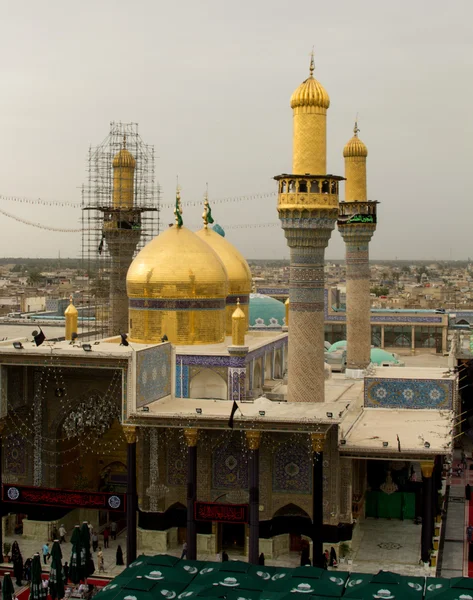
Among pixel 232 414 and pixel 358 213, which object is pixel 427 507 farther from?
pixel 358 213

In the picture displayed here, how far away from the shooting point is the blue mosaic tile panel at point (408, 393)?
82.8ft

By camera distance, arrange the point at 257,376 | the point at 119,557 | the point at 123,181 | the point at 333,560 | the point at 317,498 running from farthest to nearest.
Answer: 1. the point at 123,181
2. the point at 257,376
3. the point at 119,557
4. the point at 333,560
5. the point at 317,498

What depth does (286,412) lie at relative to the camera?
807 inches

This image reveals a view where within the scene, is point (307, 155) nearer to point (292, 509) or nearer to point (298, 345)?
point (298, 345)

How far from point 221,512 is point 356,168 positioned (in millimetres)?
16089

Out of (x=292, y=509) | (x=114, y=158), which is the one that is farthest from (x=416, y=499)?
(x=114, y=158)

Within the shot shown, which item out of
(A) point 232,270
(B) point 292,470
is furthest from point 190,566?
(A) point 232,270

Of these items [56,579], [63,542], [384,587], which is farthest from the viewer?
[63,542]

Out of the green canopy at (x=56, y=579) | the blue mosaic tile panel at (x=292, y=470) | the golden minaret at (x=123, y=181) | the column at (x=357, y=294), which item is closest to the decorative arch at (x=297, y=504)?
the blue mosaic tile panel at (x=292, y=470)

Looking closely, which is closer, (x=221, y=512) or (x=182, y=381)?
(x=221, y=512)

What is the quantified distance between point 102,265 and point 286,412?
2031 centimetres

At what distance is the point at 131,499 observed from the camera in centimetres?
2092

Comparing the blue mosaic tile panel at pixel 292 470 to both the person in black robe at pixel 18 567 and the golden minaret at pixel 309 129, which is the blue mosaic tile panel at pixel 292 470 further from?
the golden minaret at pixel 309 129

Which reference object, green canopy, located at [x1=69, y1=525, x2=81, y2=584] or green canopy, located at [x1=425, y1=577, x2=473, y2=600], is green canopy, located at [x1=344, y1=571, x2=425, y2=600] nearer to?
green canopy, located at [x1=425, y1=577, x2=473, y2=600]
